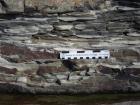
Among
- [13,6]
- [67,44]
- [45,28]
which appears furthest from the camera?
[67,44]

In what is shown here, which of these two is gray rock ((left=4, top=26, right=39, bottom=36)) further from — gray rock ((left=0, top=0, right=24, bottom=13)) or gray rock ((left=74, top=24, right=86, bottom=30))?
gray rock ((left=74, top=24, right=86, bottom=30))

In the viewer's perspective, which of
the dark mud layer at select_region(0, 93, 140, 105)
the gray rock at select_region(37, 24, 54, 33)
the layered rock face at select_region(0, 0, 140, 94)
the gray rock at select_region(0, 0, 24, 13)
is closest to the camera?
the dark mud layer at select_region(0, 93, 140, 105)

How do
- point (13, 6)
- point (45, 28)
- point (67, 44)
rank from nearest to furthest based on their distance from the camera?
1. point (13, 6)
2. point (45, 28)
3. point (67, 44)

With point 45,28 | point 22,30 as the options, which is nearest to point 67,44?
point 45,28

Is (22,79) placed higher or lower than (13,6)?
lower

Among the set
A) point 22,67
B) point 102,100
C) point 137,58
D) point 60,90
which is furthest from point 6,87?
point 137,58

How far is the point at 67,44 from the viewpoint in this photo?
1455cm

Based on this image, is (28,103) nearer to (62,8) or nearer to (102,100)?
(102,100)

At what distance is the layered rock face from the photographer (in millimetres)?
14016

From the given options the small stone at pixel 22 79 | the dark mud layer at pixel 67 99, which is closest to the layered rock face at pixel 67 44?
the small stone at pixel 22 79

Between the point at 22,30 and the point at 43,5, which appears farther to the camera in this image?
the point at 22,30

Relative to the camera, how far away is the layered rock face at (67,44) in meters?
14.0

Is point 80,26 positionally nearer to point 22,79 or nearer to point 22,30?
point 22,30

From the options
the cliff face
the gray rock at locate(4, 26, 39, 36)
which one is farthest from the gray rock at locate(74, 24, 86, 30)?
the gray rock at locate(4, 26, 39, 36)
